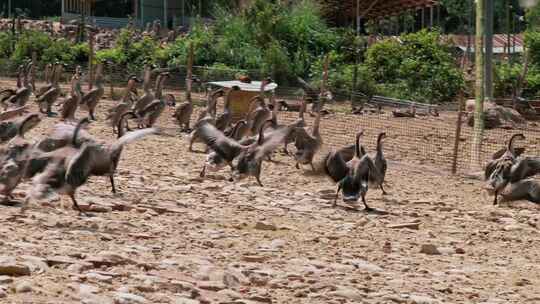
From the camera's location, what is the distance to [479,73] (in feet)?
66.6

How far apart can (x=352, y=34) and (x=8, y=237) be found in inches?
1180

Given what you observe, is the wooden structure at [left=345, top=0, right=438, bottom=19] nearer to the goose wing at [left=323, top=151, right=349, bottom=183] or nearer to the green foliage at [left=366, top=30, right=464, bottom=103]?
the green foliage at [left=366, top=30, right=464, bottom=103]

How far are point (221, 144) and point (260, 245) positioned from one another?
16.7 feet

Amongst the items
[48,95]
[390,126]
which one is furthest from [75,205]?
[390,126]

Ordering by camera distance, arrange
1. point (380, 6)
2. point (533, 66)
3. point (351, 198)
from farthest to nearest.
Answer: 1. point (380, 6)
2. point (533, 66)
3. point (351, 198)

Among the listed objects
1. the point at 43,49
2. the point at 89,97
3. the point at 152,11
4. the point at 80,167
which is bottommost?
the point at 80,167

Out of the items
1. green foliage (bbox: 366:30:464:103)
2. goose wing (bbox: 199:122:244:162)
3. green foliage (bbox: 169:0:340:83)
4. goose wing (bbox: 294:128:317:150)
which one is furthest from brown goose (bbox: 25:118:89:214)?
green foliage (bbox: 169:0:340:83)

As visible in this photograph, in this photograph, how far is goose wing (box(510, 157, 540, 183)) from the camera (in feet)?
51.6

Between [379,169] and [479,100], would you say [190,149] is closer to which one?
[379,169]

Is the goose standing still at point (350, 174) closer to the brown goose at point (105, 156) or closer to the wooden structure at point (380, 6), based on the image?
the brown goose at point (105, 156)

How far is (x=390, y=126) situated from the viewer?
25516mm

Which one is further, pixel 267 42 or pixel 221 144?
pixel 267 42

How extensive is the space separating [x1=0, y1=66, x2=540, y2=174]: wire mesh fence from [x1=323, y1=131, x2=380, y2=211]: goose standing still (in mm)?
4118

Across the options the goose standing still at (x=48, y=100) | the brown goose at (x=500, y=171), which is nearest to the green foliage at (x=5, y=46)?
the goose standing still at (x=48, y=100)
